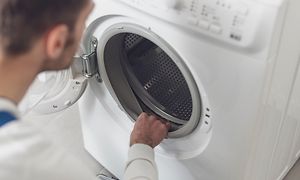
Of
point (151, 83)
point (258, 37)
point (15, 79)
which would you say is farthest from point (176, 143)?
point (15, 79)

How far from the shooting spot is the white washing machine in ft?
2.74

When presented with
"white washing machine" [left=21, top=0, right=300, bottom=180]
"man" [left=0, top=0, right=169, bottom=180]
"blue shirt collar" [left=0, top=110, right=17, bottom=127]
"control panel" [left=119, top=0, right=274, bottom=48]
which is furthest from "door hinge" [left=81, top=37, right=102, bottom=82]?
"blue shirt collar" [left=0, top=110, right=17, bottom=127]

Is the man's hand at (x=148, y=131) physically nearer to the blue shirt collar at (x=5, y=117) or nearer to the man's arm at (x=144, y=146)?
the man's arm at (x=144, y=146)

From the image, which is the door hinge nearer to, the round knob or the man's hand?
the man's hand

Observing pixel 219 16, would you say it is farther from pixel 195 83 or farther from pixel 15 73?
pixel 15 73

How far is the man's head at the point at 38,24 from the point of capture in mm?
644

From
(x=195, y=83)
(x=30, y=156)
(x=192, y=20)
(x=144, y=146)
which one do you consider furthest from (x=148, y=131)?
(x=30, y=156)

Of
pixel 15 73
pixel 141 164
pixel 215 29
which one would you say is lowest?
pixel 141 164

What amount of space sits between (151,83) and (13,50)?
0.60 meters

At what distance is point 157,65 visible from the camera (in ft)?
3.92

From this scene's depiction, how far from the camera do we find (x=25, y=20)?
2.13 feet

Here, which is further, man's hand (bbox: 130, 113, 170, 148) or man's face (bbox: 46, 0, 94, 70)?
man's hand (bbox: 130, 113, 170, 148)

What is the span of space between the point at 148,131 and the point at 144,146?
2.1 inches

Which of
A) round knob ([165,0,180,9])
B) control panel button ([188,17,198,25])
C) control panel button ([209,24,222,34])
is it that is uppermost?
round knob ([165,0,180,9])
